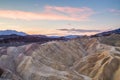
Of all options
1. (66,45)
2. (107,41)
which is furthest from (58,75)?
(107,41)

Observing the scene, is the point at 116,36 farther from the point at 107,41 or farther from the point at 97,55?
the point at 97,55

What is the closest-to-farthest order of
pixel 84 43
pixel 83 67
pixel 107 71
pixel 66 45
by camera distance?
pixel 107 71 → pixel 83 67 → pixel 66 45 → pixel 84 43

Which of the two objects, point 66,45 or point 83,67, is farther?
point 66,45

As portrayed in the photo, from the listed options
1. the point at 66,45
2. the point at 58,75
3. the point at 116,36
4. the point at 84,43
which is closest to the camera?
the point at 58,75

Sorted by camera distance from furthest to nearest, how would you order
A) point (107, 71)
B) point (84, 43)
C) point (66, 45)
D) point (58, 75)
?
point (84, 43), point (66, 45), point (107, 71), point (58, 75)

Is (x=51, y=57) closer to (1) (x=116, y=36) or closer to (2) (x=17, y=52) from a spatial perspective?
(2) (x=17, y=52)

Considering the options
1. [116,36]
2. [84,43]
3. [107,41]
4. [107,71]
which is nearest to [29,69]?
[107,71]
